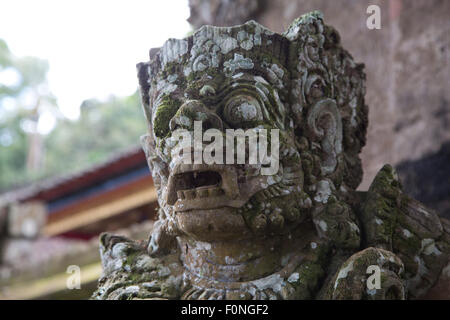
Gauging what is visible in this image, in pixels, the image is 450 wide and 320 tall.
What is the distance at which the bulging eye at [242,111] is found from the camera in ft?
5.96

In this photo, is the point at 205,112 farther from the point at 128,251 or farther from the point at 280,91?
the point at 128,251

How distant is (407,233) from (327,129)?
49 centimetres

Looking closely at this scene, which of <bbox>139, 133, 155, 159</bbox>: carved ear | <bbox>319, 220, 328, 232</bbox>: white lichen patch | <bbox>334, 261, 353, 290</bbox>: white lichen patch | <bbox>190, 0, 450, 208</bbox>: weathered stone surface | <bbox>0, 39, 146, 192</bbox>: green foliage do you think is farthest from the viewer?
<bbox>0, 39, 146, 192</bbox>: green foliage

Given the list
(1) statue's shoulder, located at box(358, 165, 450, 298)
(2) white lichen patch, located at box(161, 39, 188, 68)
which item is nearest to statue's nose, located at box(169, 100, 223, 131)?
(2) white lichen patch, located at box(161, 39, 188, 68)

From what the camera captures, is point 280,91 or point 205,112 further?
point 280,91

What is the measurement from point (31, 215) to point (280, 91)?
17.4ft

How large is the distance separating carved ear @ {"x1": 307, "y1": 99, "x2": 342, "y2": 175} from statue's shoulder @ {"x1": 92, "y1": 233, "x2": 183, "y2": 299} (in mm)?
704

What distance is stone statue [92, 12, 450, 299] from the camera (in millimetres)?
1770

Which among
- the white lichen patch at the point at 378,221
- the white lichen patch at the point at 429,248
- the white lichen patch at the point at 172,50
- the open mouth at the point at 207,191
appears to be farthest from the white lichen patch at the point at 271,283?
the white lichen patch at the point at 172,50

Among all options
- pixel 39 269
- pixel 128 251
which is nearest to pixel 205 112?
pixel 128 251

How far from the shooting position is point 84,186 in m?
6.81

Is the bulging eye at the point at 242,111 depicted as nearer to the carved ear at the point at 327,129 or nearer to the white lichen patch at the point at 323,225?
the carved ear at the point at 327,129

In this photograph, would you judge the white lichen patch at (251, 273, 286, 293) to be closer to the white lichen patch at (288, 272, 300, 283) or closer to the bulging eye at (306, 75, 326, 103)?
the white lichen patch at (288, 272, 300, 283)
